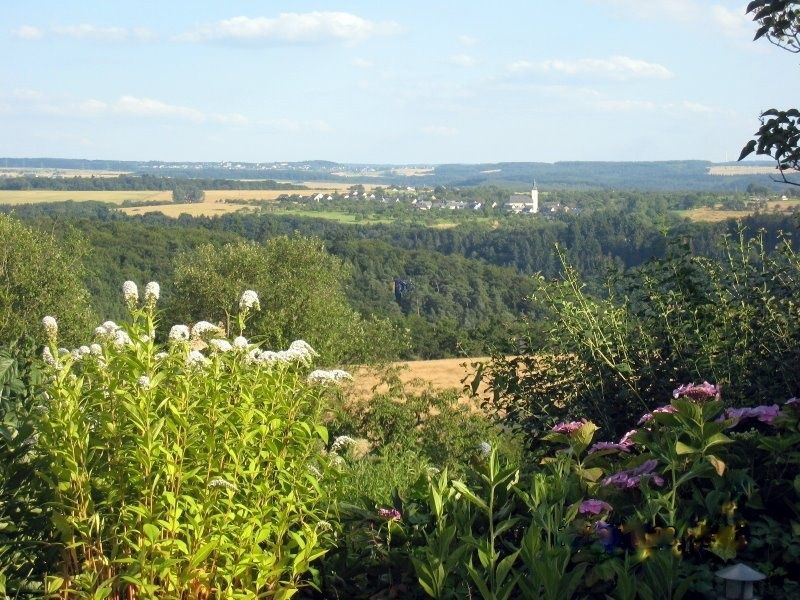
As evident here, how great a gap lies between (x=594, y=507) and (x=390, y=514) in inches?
33.8

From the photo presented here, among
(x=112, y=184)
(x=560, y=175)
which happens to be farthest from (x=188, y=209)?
(x=560, y=175)

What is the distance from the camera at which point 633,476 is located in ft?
10.4

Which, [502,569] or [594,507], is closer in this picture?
[502,569]

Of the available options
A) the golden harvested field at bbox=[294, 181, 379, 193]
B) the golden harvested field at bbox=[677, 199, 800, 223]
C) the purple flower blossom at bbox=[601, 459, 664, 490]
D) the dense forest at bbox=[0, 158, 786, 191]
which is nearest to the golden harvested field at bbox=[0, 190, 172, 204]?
the golden harvested field at bbox=[294, 181, 379, 193]

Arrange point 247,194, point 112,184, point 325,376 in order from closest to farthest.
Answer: point 325,376
point 247,194
point 112,184

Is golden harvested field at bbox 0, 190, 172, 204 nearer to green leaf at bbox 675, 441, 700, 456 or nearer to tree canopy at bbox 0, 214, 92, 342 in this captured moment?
tree canopy at bbox 0, 214, 92, 342

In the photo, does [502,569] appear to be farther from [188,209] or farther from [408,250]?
[188,209]

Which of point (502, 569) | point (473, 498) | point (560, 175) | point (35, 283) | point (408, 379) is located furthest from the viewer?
point (560, 175)

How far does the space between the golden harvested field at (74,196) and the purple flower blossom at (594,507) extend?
303 feet

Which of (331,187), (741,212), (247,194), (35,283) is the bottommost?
(331,187)

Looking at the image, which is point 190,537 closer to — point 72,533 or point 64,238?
point 72,533

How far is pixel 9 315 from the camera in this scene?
22203 mm

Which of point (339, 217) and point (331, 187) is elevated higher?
point (331, 187)

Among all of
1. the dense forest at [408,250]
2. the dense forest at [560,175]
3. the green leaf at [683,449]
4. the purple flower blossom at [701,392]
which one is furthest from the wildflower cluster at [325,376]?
the dense forest at [560,175]
